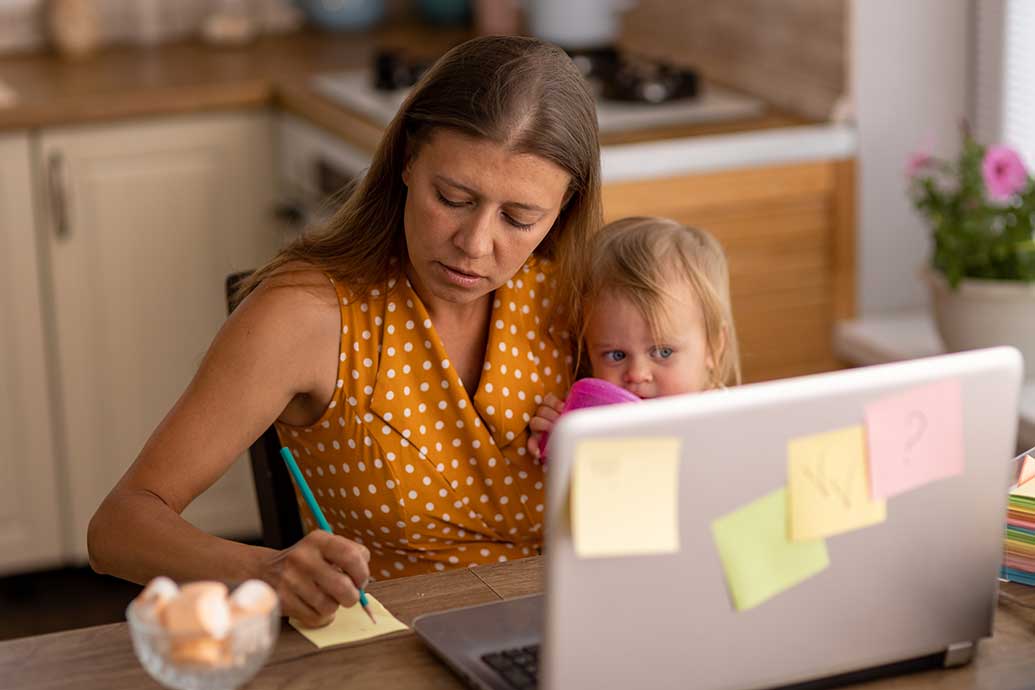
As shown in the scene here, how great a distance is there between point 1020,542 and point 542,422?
1.73 ft

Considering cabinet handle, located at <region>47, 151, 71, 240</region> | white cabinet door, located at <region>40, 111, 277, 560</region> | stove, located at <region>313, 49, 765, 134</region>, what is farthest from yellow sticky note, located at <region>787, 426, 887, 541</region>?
cabinet handle, located at <region>47, 151, 71, 240</region>

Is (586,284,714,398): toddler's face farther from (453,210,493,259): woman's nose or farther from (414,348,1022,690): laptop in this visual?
(414,348,1022,690): laptop

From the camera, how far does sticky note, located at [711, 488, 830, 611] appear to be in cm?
114

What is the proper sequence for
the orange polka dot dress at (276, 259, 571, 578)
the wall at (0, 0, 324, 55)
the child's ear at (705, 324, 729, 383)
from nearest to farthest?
1. the orange polka dot dress at (276, 259, 571, 578)
2. the child's ear at (705, 324, 729, 383)
3. the wall at (0, 0, 324, 55)

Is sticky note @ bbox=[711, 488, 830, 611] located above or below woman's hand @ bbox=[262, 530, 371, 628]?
above

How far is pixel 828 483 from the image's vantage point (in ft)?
3.83

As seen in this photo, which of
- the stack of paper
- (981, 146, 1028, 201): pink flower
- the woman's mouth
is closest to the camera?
the stack of paper

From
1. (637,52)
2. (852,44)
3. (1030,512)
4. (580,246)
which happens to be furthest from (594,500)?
(637,52)

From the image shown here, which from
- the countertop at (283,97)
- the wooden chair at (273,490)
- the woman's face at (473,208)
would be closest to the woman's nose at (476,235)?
the woman's face at (473,208)

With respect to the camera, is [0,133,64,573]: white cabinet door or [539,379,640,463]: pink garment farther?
[0,133,64,573]: white cabinet door

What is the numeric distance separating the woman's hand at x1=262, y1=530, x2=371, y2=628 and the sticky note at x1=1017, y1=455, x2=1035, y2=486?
0.68 m

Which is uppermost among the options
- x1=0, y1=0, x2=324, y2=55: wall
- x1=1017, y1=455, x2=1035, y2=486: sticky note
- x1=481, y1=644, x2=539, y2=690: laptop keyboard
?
x1=0, y1=0, x2=324, y2=55: wall

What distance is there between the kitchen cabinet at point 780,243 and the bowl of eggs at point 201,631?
4.90ft

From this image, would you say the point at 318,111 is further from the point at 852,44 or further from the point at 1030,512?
the point at 1030,512
